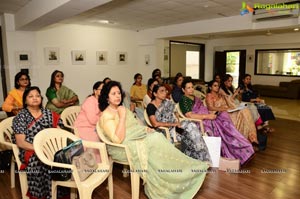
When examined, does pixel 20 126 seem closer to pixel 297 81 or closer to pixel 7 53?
pixel 7 53

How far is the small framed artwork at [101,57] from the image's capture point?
674cm

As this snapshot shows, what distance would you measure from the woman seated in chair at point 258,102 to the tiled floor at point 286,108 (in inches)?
62.5

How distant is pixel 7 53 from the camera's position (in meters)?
5.07

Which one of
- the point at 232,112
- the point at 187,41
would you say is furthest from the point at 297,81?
the point at 232,112

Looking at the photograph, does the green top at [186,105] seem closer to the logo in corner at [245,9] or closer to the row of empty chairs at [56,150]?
the row of empty chairs at [56,150]

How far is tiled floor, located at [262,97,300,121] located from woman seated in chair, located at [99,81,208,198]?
4700 mm

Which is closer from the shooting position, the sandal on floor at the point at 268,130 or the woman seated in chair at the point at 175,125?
the woman seated in chair at the point at 175,125

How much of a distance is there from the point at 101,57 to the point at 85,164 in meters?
5.29

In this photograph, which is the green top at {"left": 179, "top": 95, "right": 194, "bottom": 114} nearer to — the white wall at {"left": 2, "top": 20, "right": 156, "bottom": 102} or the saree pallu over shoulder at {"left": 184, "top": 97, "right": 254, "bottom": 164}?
the saree pallu over shoulder at {"left": 184, "top": 97, "right": 254, "bottom": 164}

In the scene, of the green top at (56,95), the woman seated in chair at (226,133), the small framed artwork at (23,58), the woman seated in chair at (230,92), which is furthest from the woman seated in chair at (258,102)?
the small framed artwork at (23,58)

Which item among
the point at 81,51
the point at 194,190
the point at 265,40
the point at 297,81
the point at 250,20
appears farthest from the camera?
the point at 265,40

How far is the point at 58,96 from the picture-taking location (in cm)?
379

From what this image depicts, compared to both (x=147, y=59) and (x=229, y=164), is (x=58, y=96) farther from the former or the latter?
(x=147, y=59)

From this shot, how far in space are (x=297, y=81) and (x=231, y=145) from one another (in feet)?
23.3
